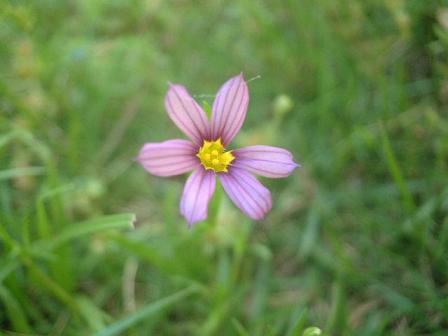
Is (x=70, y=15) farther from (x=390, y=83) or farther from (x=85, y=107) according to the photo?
(x=390, y=83)

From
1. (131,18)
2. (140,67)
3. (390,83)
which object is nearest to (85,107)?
(140,67)

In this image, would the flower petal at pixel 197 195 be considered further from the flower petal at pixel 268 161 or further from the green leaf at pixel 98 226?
the green leaf at pixel 98 226

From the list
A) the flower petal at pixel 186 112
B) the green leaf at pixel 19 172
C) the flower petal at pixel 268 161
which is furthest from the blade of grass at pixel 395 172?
the green leaf at pixel 19 172

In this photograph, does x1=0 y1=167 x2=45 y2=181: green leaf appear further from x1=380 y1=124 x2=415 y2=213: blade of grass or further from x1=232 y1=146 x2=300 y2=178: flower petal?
x1=380 y1=124 x2=415 y2=213: blade of grass

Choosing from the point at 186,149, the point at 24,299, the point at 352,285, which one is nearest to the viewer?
the point at 186,149

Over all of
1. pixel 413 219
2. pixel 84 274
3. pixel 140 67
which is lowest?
pixel 413 219

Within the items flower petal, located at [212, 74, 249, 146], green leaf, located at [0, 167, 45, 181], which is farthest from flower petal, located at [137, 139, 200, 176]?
green leaf, located at [0, 167, 45, 181]

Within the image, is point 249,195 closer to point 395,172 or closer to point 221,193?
point 221,193
